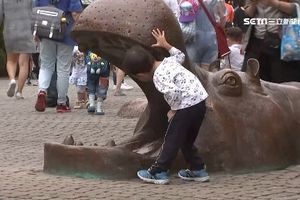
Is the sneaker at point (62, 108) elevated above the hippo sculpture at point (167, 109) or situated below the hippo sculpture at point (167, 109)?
below

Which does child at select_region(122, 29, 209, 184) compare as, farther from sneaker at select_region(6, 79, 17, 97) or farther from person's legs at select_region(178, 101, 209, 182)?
sneaker at select_region(6, 79, 17, 97)

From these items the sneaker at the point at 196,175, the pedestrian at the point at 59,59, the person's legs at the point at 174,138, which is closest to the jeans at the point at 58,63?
the pedestrian at the point at 59,59

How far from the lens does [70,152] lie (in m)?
6.60

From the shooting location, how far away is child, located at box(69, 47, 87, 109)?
13.2 m

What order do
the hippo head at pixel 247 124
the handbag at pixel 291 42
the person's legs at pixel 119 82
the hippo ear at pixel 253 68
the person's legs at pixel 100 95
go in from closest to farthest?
the hippo head at pixel 247 124 → the hippo ear at pixel 253 68 → the handbag at pixel 291 42 → the person's legs at pixel 100 95 → the person's legs at pixel 119 82

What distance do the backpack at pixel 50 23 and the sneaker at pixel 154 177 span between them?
538 centimetres

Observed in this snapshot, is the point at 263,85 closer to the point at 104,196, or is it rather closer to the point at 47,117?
the point at 104,196

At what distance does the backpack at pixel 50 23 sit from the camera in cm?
1167

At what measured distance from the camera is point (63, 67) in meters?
12.0

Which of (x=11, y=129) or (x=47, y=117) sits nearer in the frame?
(x=11, y=129)

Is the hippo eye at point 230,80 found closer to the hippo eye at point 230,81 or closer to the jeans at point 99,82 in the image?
the hippo eye at point 230,81

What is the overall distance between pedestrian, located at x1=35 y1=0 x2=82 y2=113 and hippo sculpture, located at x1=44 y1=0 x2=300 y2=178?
4.96 metres

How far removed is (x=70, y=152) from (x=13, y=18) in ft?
22.7

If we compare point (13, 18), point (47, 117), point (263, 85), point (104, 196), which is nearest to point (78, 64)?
point (13, 18)
